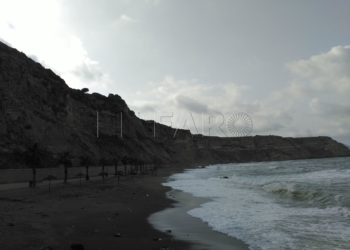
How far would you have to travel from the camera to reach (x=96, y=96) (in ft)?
387

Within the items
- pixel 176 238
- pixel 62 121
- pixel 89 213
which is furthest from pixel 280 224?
pixel 62 121

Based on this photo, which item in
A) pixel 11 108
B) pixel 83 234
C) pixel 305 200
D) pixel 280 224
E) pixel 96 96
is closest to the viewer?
pixel 83 234

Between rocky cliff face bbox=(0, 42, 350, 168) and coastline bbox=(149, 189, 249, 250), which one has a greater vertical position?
rocky cliff face bbox=(0, 42, 350, 168)

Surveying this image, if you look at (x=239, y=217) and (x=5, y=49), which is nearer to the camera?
(x=239, y=217)

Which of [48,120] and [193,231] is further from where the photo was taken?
[48,120]

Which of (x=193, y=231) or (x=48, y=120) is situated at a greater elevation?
(x=48, y=120)

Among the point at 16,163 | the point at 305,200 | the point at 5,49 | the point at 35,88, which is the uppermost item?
the point at 5,49

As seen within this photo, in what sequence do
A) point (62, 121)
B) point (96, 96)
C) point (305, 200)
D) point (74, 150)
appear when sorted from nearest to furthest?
point (305, 200) → point (74, 150) → point (62, 121) → point (96, 96)

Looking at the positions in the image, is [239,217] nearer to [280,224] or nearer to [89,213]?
[280,224]

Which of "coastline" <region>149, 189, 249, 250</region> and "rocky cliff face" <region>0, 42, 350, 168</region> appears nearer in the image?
"coastline" <region>149, 189, 249, 250</region>

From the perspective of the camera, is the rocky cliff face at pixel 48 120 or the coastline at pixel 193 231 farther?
the rocky cliff face at pixel 48 120

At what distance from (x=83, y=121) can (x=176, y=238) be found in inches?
3391

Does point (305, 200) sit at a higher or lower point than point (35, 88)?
lower

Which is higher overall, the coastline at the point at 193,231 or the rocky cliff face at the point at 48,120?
the rocky cliff face at the point at 48,120
